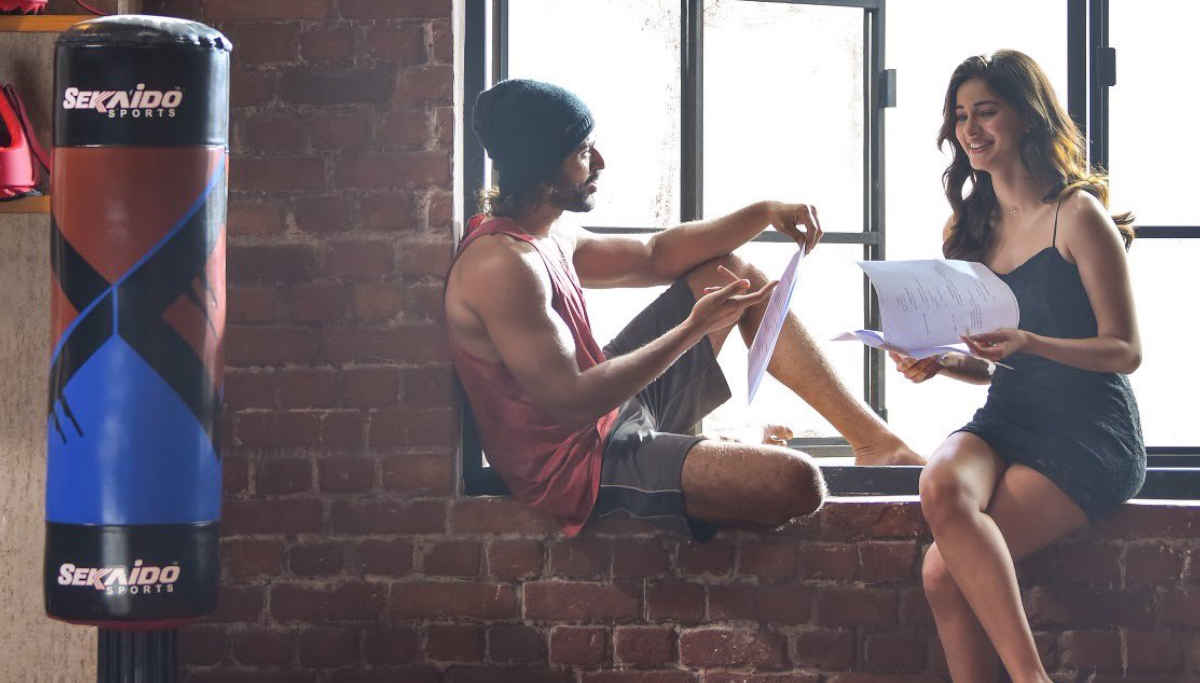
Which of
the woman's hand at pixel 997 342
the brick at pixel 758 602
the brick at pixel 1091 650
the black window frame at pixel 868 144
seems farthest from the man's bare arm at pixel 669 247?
the brick at pixel 1091 650

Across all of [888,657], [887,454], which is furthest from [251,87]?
[888,657]

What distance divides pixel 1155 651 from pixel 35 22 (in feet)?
8.08

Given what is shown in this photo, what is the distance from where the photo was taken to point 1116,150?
2654 millimetres

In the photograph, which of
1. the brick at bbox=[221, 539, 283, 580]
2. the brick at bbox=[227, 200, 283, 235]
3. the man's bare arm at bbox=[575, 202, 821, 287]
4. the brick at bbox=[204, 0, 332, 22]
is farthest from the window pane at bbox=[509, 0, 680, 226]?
the brick at bbox=[221, 539, 283, 580]

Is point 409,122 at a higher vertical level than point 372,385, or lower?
higher

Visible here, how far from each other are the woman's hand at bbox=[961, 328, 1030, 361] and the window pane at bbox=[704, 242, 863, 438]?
562 mm

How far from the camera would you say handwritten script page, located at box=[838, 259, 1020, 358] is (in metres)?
2.06

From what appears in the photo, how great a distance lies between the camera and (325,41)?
2357 mm

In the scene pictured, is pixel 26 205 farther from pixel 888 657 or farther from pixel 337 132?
pixel 888 657

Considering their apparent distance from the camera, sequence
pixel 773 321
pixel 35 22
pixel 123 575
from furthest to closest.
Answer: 1. pixel 35 22
2. pixel 773 321
3. pixel 123 575

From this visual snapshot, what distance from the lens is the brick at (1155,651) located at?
7.86 ft

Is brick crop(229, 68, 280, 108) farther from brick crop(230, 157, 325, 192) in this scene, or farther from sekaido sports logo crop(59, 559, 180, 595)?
sekaido sports logo crop(59, 559, 180, 595)

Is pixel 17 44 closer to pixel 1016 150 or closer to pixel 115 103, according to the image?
pixel 115 103

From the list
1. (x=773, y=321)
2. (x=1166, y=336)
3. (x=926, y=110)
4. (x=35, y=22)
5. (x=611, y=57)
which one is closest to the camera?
(x=773, y=321)
